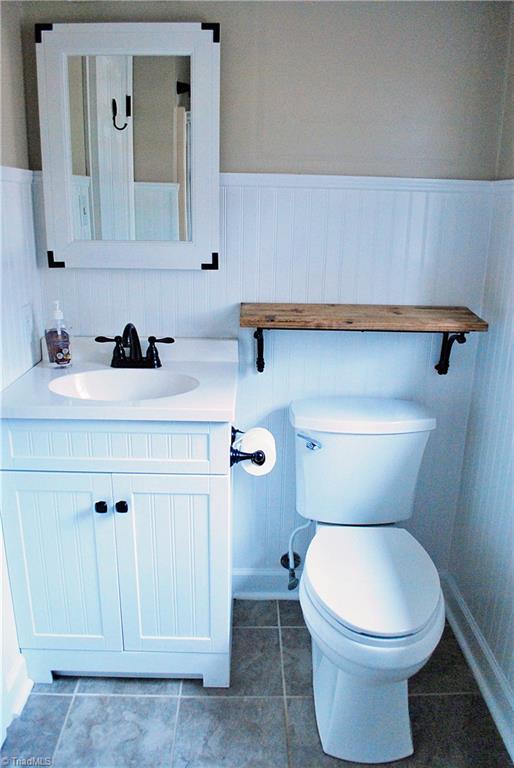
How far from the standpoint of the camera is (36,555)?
1.54 meters

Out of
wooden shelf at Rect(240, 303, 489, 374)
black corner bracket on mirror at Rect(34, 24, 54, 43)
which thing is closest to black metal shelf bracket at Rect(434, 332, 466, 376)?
wooden shelf at Rect(240, 303, 489, 374)

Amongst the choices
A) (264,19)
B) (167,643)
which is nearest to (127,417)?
(167,643)

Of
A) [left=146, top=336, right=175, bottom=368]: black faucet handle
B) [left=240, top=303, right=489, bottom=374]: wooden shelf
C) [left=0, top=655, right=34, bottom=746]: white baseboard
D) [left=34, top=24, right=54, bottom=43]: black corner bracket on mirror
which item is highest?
[left=34, top=24, right=54, bottom=43]: black corner bracket on mirror

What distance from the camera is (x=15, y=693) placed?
5.18 feet

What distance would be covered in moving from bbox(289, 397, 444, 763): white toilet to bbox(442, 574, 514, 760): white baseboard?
0.90 feet

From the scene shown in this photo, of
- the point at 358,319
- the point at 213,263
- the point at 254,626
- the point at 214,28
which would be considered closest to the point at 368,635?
the point at 254,626

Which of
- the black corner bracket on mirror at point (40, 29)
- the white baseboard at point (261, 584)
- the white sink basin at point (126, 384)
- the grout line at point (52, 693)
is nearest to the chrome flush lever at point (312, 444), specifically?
the white sink basin at point (126, 384)

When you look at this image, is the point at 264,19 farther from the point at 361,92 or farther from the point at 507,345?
the point at 507,345

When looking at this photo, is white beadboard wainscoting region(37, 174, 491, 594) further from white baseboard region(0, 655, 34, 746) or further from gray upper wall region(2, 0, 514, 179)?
white baseboard region(0, 655, 34, 746)

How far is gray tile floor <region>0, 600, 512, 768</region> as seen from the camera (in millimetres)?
1472

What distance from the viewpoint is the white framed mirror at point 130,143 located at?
160 centimetres

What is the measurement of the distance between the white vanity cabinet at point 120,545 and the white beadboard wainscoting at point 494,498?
772 millimetres

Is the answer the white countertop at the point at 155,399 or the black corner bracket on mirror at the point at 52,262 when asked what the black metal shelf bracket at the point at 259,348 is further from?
the black corner bracket on mirror at the point at 52,262

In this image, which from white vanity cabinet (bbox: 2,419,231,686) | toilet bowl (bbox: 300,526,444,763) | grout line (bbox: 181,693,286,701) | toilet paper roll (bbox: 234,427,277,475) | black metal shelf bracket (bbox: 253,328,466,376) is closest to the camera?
toilet bowl (bbox: 300,526,444,763)
